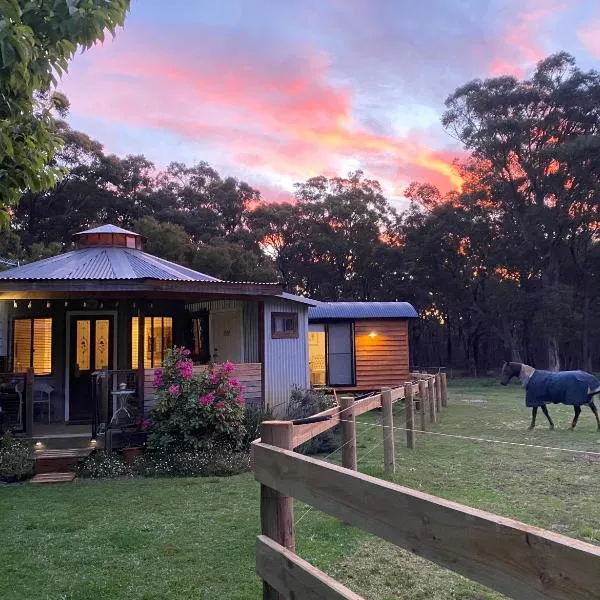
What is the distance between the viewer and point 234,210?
3469cm

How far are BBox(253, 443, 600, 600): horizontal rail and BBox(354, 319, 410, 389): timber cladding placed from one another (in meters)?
16.0

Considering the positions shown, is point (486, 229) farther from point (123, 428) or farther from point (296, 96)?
point (123, 428)

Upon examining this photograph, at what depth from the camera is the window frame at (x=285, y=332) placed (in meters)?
11.8

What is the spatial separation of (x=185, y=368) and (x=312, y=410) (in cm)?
286

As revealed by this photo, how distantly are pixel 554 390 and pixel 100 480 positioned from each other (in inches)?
329

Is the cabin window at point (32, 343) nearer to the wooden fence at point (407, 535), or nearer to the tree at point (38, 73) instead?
the tree at point (38, 73)

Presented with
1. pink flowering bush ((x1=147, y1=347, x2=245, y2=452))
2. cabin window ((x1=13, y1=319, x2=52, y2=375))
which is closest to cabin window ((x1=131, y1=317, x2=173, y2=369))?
cabin window ((x1=13, y1=319, x2=52, y2=375))

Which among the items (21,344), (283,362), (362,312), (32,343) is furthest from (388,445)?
(362,312)

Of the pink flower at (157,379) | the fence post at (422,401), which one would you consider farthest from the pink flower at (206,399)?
the fence post at (422,401)

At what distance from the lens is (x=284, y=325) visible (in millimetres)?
12117

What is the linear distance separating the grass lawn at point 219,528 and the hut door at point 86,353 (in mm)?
4296

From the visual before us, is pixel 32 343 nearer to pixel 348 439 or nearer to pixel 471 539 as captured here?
pixel 348 439

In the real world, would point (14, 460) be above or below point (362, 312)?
below

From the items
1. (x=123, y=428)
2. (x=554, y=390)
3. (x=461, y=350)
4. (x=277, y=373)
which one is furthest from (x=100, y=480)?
(x=461, y=350)
